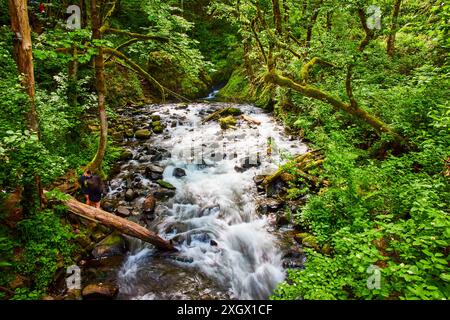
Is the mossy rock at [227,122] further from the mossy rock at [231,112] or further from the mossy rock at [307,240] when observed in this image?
the mossy rock at [307,240]

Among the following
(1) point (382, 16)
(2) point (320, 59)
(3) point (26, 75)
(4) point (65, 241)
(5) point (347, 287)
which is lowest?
(4) point (65, 241)

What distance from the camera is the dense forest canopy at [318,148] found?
452 cm

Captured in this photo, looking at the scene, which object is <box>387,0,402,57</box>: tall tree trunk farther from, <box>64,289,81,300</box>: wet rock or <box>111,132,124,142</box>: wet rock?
<box>111,132,124,142</box>: wet rock

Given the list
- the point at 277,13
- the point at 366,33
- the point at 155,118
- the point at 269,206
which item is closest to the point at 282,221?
the point at 269,206

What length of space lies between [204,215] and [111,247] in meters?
2.91

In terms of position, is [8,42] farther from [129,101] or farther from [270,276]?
[129,101]

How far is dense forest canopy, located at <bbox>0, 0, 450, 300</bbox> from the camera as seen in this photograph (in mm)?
4516

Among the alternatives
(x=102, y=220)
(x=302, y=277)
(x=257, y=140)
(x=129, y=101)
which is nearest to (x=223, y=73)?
(x=129, y=101)

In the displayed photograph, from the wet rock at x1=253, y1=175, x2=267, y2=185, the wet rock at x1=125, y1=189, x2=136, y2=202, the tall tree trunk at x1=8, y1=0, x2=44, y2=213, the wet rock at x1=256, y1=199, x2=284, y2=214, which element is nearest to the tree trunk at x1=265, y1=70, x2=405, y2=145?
the wet rock at x1=253, y1=175, x2=267, y2=185

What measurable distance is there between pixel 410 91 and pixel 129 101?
1710 cm

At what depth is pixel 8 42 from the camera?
799 centimetres

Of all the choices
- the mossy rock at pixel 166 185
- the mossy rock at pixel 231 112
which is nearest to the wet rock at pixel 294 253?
the mossy rock at pixel 166 185

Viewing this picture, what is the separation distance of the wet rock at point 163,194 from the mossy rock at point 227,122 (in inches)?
259

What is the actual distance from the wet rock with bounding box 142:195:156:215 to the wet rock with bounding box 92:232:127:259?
52.4 inches
